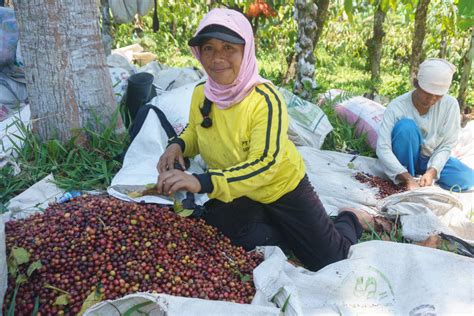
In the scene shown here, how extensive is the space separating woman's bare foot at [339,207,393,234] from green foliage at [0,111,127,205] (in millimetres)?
1508

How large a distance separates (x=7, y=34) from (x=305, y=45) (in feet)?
8.40

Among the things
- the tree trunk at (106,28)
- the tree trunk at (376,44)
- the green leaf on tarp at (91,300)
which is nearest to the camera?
the green leaf on tarp at (91,300)

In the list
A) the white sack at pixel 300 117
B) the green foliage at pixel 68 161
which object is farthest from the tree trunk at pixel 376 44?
the green foliage at pixel 68 161

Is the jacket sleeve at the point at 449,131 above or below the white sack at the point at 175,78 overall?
below

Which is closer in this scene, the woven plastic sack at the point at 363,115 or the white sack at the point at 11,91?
the white sack at the point at 11,91

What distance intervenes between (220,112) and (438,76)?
1.80 metres

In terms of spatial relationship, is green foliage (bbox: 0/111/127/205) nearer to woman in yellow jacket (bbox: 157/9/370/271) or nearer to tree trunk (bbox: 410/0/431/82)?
woman in yellow jacket (bbox: 157/9/370/271)

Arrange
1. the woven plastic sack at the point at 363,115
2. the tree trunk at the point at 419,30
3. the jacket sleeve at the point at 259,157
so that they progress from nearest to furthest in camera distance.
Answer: the jacket sleeve at the point at 259,157 < the woven plastic sack at the point at 363,115 < the tree trunk at the point at 419,30

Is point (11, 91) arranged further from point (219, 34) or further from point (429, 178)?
point (429, 178)

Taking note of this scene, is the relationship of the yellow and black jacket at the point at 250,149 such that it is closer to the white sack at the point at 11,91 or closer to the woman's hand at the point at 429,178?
the woman's hand at the point at 429,178

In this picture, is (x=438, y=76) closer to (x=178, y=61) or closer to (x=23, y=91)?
(x=23, y=91)

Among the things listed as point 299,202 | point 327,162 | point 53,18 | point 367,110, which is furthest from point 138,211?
point 367,110

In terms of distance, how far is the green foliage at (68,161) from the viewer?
2645 millimetres

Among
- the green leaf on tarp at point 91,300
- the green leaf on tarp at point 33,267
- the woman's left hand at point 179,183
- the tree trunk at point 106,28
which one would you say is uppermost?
the tree trunk at point 106,28
